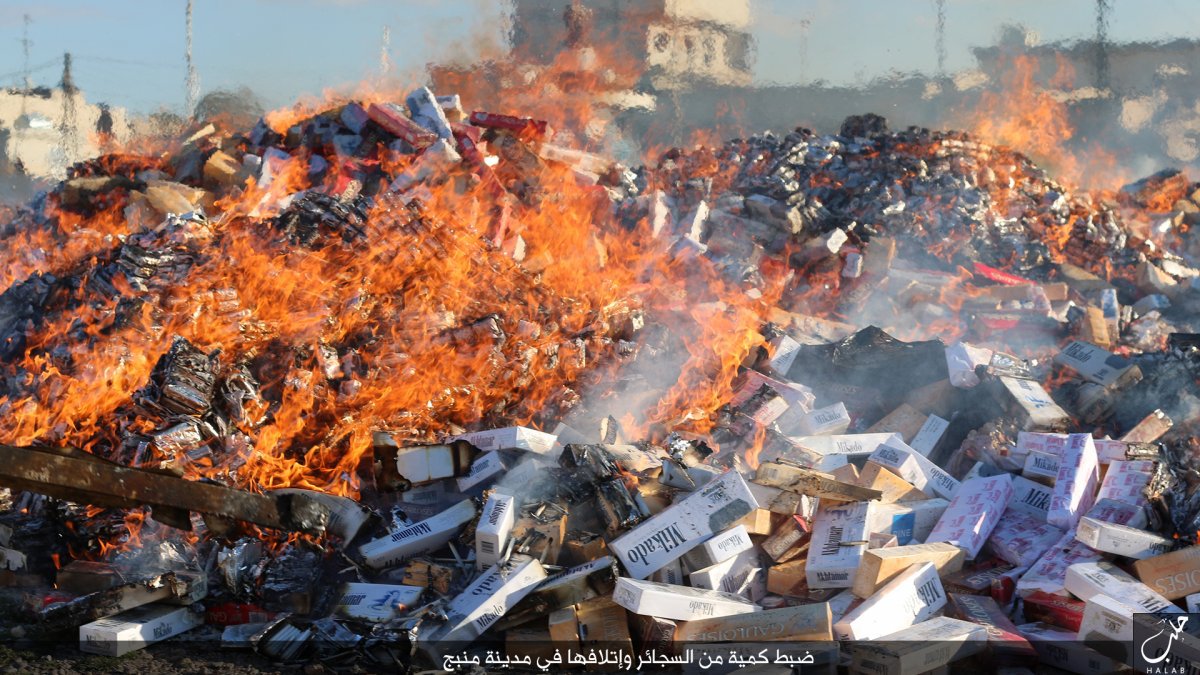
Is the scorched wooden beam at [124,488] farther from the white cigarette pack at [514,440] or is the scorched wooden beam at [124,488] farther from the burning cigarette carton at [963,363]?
the burning cigarette carton at [963,363]

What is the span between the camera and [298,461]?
Result: 5637 mm

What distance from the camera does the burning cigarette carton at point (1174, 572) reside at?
4.32 metres

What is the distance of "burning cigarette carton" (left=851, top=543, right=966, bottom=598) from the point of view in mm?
4328

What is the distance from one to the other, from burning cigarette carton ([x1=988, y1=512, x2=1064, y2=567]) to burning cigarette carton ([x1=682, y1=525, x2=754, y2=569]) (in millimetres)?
1475

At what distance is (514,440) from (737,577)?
1577 millimetres

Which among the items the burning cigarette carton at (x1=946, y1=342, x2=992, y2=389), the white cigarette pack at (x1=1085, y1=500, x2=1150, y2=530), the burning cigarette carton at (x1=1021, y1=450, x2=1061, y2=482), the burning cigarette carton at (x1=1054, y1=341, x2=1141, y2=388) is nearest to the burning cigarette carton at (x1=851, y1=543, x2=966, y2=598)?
the white cigarette pack at (x1=1085, y1=500, x2=1150, y2=530)

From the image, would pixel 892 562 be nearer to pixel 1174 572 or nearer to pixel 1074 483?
pixel 1174 572

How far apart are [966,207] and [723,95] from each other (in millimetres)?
13145

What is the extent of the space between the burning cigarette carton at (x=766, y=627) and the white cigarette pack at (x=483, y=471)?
5.20 ft

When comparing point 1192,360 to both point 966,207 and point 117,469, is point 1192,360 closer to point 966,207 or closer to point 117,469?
point 966,207

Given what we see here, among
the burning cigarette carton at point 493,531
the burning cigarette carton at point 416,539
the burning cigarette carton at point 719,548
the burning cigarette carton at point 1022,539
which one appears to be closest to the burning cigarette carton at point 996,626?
the burning cigarette carton at point 1022,539

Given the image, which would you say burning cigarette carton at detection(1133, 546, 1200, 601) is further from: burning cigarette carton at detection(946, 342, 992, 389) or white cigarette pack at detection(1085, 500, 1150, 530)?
burning cigarette carton at detection(946, 342, 992, 389)

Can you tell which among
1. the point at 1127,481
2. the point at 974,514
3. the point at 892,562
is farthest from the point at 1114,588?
the point at 1127,481

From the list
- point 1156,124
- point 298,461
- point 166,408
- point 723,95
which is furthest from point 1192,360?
point 1156,124
